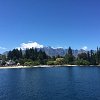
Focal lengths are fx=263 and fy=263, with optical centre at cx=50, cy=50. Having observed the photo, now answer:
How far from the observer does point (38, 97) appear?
83.9m

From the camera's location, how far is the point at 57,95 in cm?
8694

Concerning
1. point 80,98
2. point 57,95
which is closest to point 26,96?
point 57,95

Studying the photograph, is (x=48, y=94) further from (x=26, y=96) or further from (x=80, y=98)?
(x=80, y=98)

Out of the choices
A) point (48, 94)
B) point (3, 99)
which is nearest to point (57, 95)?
point (48, 94)

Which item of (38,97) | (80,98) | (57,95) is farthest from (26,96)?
(80,98)

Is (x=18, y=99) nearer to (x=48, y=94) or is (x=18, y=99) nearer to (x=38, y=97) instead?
(x=38, y=97)

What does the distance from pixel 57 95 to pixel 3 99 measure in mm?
17773

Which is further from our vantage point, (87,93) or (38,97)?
(87,93)

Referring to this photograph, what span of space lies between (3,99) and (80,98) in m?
23.7

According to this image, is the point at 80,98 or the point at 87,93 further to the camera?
the point at 87,93

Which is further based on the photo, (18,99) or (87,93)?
(87,93)

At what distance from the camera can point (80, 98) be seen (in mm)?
80312

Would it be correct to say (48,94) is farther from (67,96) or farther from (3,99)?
(3,99)

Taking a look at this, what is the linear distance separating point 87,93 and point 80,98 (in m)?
9.75
